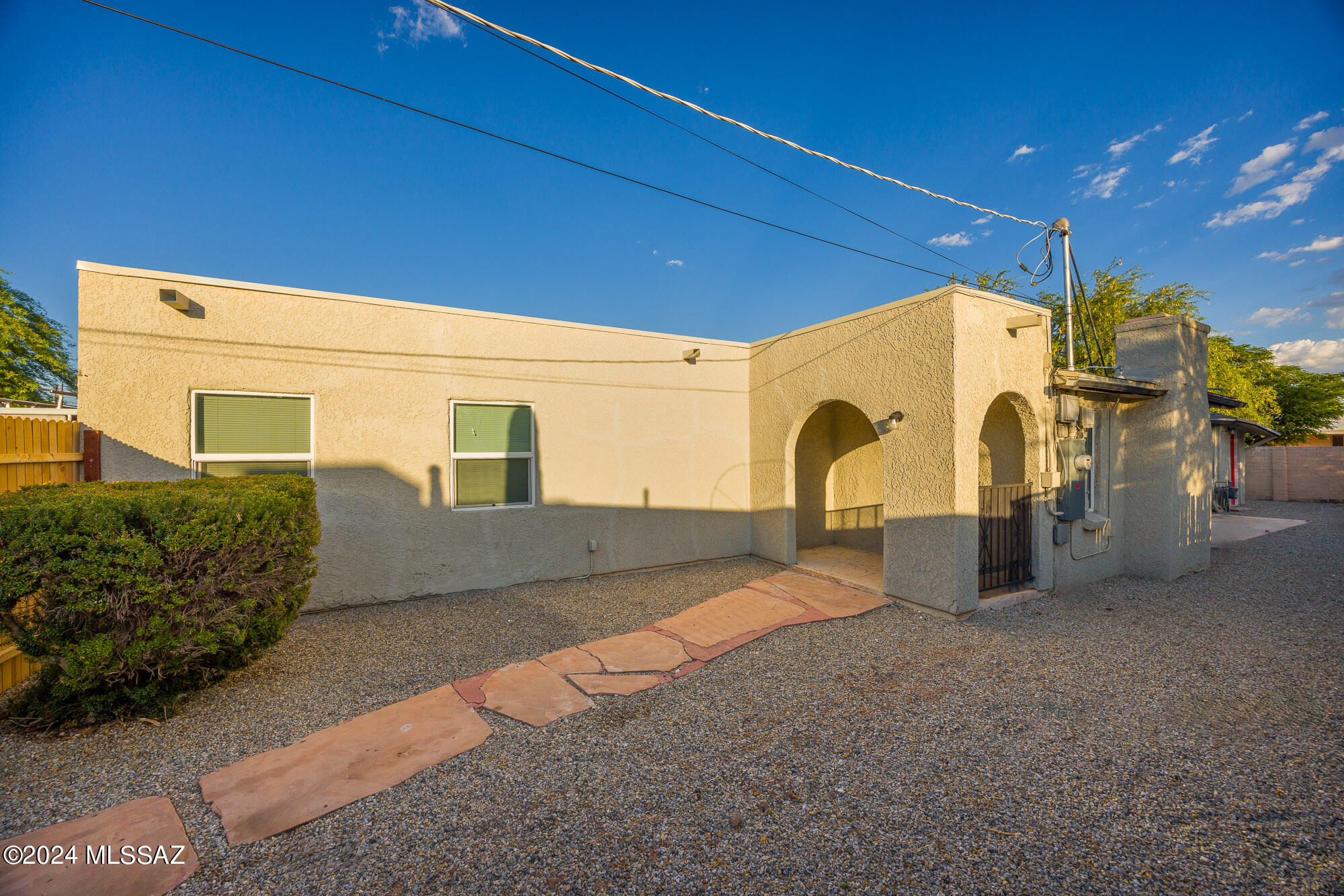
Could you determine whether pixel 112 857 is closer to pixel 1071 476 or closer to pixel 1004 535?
pixel 1004 535

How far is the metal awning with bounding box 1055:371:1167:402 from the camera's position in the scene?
562 centimetres

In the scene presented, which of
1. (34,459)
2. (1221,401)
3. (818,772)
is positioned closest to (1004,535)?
(818,772)

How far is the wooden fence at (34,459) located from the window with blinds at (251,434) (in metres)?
0.70

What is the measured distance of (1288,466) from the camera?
15703 mm

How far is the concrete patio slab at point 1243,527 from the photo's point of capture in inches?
361

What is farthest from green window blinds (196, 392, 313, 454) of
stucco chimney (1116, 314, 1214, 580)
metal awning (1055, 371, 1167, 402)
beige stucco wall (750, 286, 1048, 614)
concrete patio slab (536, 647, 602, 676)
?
stucco chimney (1116, 314, 1214, 580)

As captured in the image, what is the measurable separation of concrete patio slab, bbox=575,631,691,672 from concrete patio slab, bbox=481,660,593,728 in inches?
12.7

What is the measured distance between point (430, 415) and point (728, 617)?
403 cm

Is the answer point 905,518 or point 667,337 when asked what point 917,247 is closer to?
point 667,337

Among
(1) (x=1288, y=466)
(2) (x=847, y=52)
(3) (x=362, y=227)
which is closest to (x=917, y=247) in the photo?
(2) (x=847, y=52)

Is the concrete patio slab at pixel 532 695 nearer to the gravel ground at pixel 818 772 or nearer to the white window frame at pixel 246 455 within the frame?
the gravel ground at pixel 818 772

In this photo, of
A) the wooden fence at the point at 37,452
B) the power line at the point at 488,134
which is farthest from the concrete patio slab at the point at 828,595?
the wooden fence at the point at 37,452

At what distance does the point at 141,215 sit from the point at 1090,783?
13.5 metres

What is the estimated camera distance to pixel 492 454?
6.00 metres
